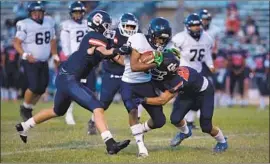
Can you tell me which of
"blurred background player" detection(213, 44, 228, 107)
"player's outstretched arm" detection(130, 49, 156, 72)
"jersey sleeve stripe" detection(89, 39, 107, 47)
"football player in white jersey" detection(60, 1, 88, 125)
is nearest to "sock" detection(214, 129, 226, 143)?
"player's outstretched arm" detection(130, 49, 156, 72)

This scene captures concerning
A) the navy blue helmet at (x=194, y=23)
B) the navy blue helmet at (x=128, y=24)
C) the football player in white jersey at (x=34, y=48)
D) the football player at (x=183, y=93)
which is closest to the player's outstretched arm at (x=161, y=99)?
the football player at (x=183, y=93)

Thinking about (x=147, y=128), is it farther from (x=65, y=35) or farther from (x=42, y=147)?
(x=65, y=35)

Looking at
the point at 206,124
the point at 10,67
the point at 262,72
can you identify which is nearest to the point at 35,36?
the point at 206,124

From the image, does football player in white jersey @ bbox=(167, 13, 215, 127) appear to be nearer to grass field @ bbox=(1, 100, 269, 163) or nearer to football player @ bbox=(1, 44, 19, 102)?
grass field @ bbox=(1, 100, 269, 163)

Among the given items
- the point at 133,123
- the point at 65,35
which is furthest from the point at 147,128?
the point at 65,35

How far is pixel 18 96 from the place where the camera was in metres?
17.7

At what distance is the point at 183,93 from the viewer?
7.96m

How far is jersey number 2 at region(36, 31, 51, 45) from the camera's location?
33.3 ft

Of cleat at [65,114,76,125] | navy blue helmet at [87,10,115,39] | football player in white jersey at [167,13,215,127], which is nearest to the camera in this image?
navy blue helmet at [87,10,115,39]

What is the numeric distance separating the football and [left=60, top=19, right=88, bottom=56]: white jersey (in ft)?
10.3

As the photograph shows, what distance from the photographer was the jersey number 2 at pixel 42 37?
1016cm

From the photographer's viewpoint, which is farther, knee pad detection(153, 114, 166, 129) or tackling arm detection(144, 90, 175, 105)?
knee pad detection(153, 114, 166, 129)

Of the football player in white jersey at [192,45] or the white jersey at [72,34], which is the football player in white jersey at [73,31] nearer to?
the white jersey at [72,34]

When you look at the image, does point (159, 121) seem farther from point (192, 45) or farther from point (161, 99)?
point (192, 45)
